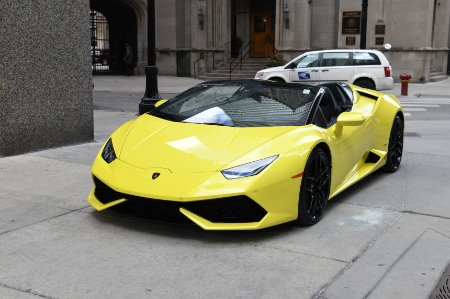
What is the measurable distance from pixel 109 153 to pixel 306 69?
46.7ft

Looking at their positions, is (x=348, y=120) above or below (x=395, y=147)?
above

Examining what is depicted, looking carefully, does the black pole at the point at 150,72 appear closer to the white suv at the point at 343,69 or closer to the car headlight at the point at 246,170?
the white suv at the point at 343,69

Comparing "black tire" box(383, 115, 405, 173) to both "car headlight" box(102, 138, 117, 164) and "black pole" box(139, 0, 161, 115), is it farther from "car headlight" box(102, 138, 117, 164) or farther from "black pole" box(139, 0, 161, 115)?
"black pole" box(139, 0, 161, 115)

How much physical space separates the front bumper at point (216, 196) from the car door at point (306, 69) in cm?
1434

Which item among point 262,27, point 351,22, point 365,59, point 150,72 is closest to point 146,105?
point 150,72

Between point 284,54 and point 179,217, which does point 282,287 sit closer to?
point 179,217

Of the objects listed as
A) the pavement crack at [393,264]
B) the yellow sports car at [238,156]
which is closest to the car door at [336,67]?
the yellow sports car at [238,156]

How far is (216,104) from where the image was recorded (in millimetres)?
5703

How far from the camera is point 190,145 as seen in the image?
4891 mm

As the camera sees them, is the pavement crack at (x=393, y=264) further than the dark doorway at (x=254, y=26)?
No

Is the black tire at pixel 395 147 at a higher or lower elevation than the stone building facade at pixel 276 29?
lower

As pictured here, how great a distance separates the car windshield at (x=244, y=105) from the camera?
5.33 meters

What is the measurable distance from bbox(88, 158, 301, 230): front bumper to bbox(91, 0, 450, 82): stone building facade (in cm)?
2329

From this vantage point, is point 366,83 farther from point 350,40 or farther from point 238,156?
point 238,156
